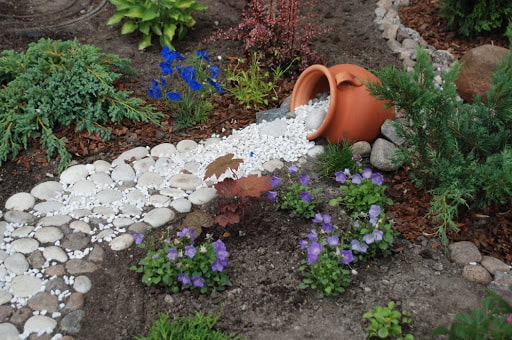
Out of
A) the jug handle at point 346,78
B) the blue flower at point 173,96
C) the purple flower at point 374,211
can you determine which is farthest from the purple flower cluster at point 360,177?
the blue flower at point 173,96

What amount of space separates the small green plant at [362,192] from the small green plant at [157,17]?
7.77 ft

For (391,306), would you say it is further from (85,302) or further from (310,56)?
(310,56)

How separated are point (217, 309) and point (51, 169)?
1837 mm

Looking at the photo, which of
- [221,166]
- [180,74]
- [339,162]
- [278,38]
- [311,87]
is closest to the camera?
[221,166]

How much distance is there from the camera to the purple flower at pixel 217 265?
3.14 metres

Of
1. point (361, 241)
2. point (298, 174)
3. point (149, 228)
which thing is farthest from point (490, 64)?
point (149, 228)

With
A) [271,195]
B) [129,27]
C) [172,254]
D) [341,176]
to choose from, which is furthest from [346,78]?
[129,27]

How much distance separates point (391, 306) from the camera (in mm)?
2928

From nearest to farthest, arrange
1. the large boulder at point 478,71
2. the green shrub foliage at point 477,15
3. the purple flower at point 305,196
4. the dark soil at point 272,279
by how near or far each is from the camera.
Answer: the dark soil at point 272,279 < the purple flower at point 305,196 < the large boulder at point 478,71 < the green shrub foliage at point 477,15

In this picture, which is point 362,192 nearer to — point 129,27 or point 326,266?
point 326,266

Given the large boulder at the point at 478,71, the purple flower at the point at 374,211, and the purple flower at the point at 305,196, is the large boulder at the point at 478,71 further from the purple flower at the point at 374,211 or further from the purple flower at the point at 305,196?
the purple flower at the point at 305,196

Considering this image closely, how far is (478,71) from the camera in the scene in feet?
15.4

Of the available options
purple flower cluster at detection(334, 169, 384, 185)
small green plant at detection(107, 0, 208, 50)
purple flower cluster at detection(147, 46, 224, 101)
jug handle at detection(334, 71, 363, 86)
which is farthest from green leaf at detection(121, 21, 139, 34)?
purple flower cluster at detection(334, 169, 384, 185)

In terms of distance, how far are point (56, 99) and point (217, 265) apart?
2.01 m
